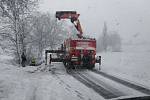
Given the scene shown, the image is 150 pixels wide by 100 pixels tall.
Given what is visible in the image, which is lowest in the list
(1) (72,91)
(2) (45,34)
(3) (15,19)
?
(1) (72,91)

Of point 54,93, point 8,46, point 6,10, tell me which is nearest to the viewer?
point 54,93

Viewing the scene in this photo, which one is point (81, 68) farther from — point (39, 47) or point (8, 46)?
point (39, 47)

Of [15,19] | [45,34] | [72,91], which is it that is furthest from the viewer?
[45,34]

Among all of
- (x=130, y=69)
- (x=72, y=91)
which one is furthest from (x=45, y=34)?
(x=72, y=91)

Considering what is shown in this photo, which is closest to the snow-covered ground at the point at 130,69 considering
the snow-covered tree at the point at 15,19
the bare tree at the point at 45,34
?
the snow-covered tree at the point at 15,19

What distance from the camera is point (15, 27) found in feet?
107

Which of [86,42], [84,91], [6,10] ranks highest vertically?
[6,10]

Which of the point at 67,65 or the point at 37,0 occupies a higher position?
the point at 37,0

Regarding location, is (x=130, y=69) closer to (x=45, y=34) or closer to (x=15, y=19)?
(x=15, y=19)

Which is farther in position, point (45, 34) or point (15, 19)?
Answer: point (45, 34)

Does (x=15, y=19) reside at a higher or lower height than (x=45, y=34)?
higher

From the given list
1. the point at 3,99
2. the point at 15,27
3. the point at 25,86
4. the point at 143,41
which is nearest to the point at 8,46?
the point at 15,27

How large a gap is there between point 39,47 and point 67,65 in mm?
31691

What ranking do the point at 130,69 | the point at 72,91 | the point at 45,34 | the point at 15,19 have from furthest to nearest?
the point at 45,34 < the point at 15,19 < the point at 130,69 < the point at 72,91
